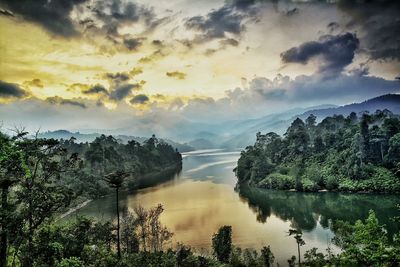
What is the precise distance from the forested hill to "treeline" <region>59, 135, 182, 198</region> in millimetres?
24704

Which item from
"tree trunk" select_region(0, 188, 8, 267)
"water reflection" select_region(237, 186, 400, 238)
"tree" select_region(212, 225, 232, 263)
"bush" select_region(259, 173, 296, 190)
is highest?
"tree trunk" select_region(0, 188, 8, 267)

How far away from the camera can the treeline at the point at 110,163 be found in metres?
55.4

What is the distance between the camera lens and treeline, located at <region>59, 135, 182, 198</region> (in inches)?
2180

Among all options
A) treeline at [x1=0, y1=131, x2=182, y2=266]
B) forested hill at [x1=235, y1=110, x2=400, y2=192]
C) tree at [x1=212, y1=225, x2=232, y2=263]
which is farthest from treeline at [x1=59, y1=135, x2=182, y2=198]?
treeline at [x1=0, y1=131, x2=182, y2=266]

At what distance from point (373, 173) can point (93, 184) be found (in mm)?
44222

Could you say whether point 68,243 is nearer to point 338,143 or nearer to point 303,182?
point 303,182

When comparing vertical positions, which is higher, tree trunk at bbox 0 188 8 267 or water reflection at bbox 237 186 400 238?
tree trunk at bbox 0 188 8 267

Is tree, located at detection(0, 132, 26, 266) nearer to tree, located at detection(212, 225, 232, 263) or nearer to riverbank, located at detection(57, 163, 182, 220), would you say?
tree, located at detection(212, 225, 232, 263)

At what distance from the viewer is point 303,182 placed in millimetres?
55688

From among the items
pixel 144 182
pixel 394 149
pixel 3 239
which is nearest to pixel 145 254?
pixel 3 239

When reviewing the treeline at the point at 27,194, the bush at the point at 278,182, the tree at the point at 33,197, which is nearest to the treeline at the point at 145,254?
the treeline at the point at 27,194

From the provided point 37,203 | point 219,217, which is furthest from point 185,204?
point 37,203

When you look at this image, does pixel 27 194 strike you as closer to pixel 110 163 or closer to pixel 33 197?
pixel 33 197

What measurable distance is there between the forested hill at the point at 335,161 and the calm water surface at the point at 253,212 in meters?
3.12
